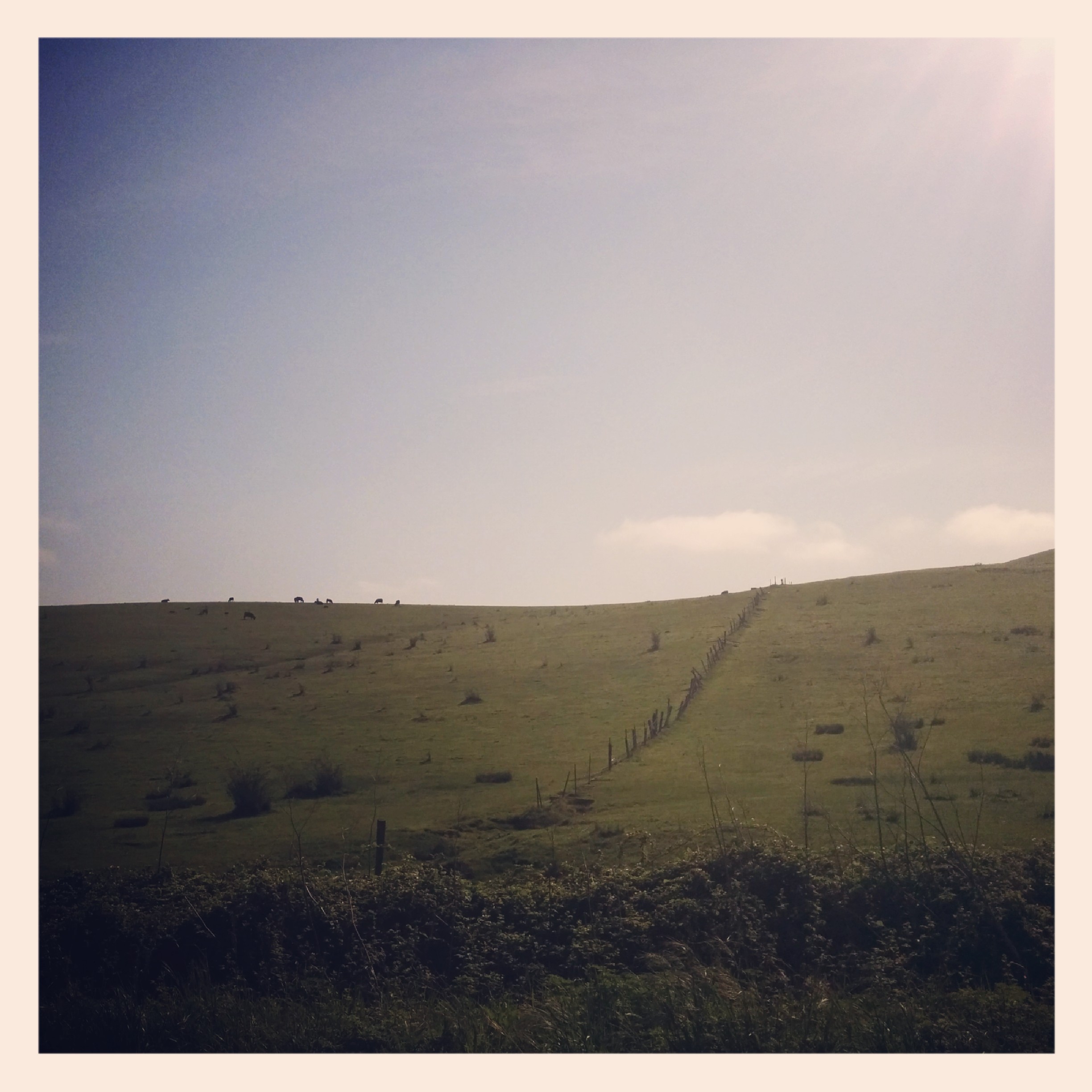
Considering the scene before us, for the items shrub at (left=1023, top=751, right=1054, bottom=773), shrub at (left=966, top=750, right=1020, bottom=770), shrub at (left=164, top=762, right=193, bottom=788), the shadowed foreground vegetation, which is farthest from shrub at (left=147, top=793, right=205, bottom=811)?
shrub at (left=1023, top=751, right=1054, bottom=773)

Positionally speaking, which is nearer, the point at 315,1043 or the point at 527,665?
the point at 315,1043

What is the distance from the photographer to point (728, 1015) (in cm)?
1435

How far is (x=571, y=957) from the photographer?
16.3 metres

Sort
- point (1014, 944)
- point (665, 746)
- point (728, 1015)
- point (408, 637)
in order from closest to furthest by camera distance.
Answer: point (728, 1015) < point (1014, 944) < point (665, 746) < point (408, 637)

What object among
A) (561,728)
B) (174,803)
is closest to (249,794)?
(174,803)

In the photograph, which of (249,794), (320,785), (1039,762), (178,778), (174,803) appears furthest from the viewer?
(178,778)

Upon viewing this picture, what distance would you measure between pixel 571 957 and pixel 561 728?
645 inches

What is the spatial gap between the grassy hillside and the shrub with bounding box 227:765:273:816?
0.45 m

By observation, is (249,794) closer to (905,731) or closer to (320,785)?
(320,785)

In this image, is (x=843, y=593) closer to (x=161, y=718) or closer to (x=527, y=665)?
(x=527, y=665)

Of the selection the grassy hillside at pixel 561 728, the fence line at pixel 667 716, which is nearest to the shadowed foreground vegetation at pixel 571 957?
the grassy hillside at pixel 561 728

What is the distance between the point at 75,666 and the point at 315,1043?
4691 cm

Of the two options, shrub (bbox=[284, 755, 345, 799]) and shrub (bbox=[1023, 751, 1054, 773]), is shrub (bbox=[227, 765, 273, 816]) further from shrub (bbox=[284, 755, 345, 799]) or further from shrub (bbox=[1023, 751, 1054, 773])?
shrub (bbox=[1023, 751, 1054, 773])
